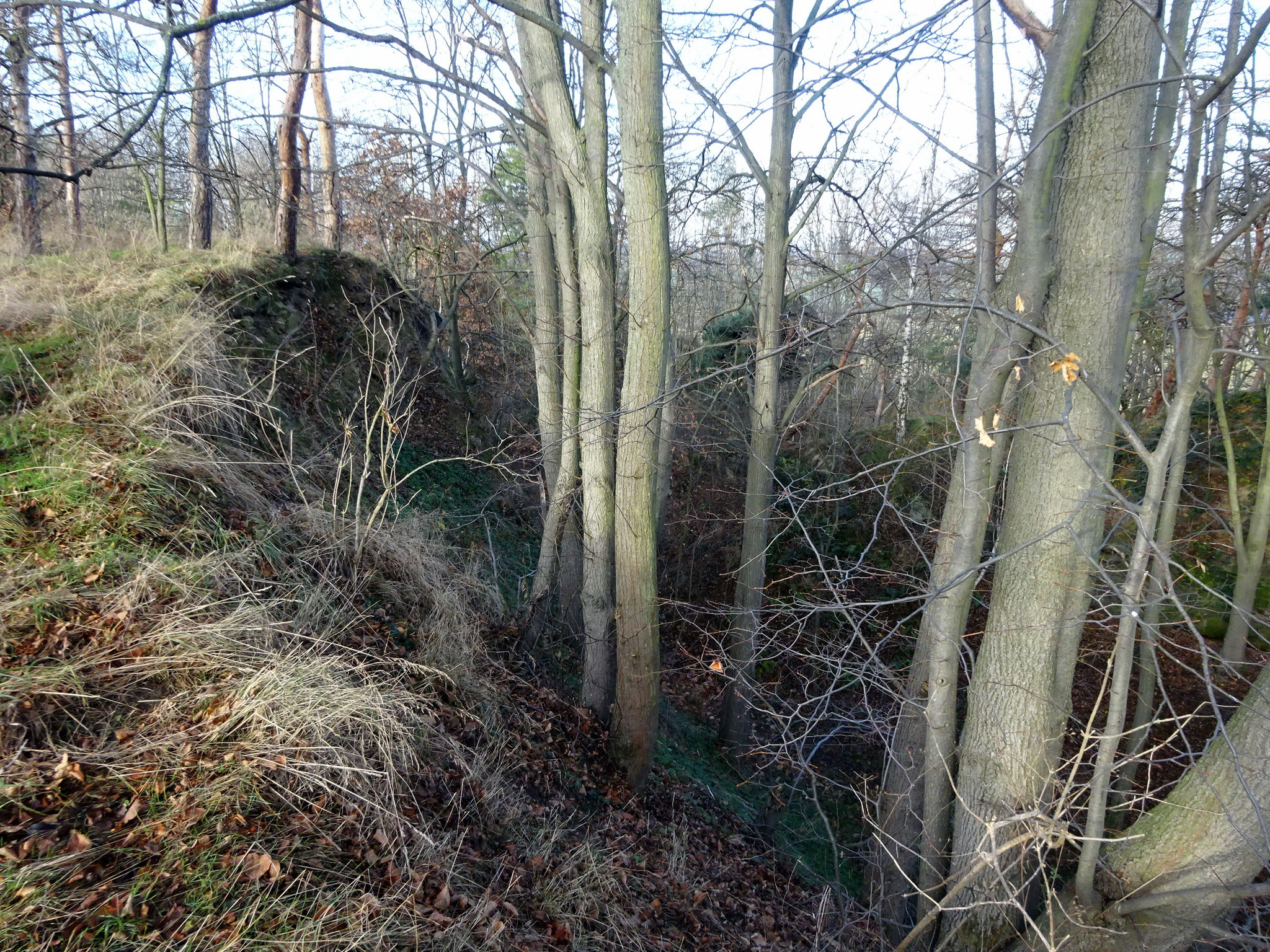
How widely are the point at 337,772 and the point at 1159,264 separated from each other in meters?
7.76

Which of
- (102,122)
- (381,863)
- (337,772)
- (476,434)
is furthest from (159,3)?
(476,434)

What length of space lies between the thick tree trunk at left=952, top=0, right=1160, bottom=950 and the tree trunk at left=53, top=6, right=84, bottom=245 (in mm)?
5460

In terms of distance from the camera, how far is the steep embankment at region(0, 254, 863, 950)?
269cm

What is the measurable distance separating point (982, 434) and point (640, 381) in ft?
8.17

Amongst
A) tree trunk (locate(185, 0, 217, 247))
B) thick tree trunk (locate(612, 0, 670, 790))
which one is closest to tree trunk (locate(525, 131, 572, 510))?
thick tree trunk (locate(612, 0, 670, 790))

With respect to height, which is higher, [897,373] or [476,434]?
[897,373]

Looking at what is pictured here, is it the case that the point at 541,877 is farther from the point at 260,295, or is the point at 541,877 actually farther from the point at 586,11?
the point at 260,295

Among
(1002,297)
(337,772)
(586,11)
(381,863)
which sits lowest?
(381,863)

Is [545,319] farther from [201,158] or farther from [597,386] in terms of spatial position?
[201,158]

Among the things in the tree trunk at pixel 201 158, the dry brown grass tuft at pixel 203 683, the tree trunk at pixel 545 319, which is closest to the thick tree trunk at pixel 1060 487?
the dry brown grass tuft at pixel 203 683

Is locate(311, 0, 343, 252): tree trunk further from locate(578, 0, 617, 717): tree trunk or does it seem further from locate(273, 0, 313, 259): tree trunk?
locate(578, 0, 617, 717): tree trunk

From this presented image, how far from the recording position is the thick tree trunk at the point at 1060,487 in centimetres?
412

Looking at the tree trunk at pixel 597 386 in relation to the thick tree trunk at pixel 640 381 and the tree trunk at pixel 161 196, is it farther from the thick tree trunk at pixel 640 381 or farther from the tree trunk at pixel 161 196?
the tree trunk at pixel 161 196

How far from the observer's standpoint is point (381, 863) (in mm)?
3102
